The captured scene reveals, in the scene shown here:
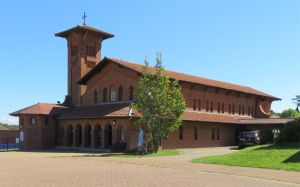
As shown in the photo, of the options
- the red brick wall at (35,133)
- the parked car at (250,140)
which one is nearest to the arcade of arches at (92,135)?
the red brick wall at (35,133)

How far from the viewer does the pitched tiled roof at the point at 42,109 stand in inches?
1709

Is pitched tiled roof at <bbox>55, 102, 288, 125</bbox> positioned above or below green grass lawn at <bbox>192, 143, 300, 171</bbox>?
above

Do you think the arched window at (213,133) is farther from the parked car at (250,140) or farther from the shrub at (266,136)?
the parked car at (250,140)

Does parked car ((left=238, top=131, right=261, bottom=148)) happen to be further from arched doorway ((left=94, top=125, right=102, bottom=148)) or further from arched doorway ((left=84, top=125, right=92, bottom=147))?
arched doorway ((left=84, top=125, right=92, bottom=147))

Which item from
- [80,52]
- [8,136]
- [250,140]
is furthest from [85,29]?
[250,140]

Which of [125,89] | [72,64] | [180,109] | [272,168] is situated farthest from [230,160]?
[72,64]

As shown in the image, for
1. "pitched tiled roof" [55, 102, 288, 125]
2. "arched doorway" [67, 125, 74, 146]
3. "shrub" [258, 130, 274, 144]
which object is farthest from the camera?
"arched doorway" [67, 125, 74, 146]

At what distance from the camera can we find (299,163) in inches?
789

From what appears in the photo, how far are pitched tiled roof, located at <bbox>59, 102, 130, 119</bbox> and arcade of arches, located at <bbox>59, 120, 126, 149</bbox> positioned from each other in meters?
0.92

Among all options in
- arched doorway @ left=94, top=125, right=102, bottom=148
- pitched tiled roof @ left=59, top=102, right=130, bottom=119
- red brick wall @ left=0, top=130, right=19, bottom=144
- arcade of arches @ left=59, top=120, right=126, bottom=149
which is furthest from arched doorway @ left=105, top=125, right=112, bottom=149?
red brick wall @ left=0, top=130, right=19, bottom=144

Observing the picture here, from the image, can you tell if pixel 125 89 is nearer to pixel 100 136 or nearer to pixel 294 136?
pixel 100 136

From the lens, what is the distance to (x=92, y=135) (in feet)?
131

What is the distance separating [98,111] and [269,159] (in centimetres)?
2157

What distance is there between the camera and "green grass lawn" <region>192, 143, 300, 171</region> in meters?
20.2
